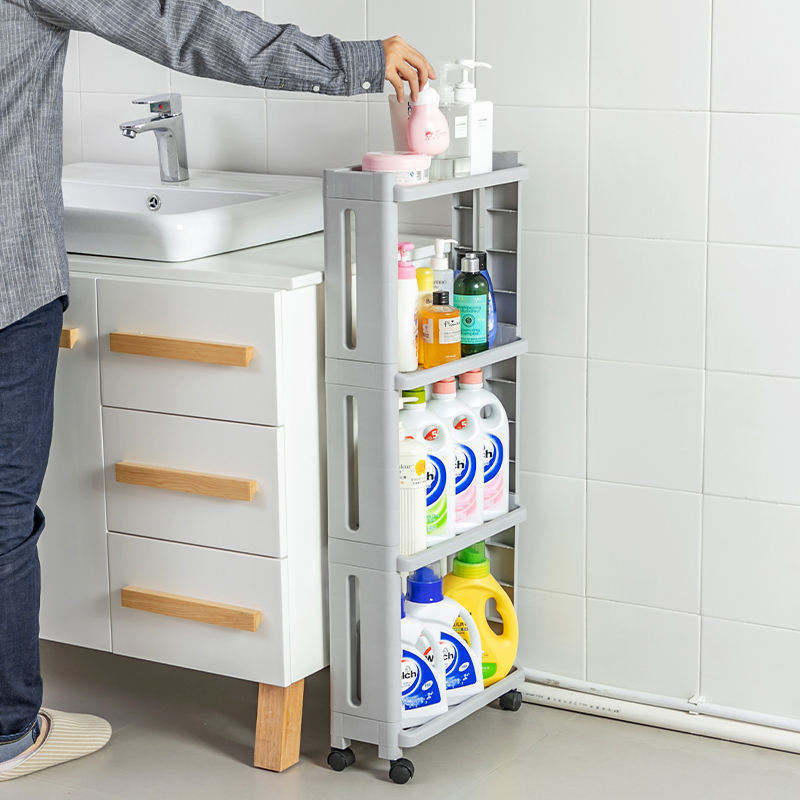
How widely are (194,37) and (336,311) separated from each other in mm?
403

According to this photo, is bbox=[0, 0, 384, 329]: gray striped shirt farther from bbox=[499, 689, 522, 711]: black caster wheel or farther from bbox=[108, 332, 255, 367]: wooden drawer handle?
bbox=[499, 689, 522, 711]: black caster wheel

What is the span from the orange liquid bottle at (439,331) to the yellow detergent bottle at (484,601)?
1.16ft

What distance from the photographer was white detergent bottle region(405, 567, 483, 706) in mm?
1970

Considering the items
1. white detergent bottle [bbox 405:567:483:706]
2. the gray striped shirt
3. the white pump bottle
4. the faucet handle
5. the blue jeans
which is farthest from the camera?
the faucet handle

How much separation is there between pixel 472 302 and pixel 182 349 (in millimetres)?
419

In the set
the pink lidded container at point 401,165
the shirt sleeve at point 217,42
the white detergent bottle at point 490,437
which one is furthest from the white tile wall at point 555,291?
the shirt sleeve at point 217,42

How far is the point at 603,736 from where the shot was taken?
207 cm

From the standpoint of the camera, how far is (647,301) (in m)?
2.03

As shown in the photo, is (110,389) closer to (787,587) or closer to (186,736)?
(186,736)

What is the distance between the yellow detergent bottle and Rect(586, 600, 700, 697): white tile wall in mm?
156

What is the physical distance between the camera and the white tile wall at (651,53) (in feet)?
6.29

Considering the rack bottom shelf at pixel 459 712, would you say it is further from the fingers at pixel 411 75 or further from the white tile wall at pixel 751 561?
the fingers at pixel 411 75

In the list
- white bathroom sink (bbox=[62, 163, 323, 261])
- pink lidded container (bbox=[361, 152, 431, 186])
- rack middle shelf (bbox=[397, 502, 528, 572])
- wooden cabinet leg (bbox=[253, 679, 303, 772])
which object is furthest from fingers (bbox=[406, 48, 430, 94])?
wooden cabinet leg (bbox=[253, 679, 303, 772])

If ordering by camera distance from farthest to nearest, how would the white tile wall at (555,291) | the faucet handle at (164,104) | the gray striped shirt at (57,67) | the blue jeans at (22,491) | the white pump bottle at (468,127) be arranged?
1. the faucet handle at (164,104)
2. the white tile wall at (555,291)
3. the white pump bottle at (468,127)
4. the blue jeans at (22,491)
5. the gray striped shirt at (57,67)
